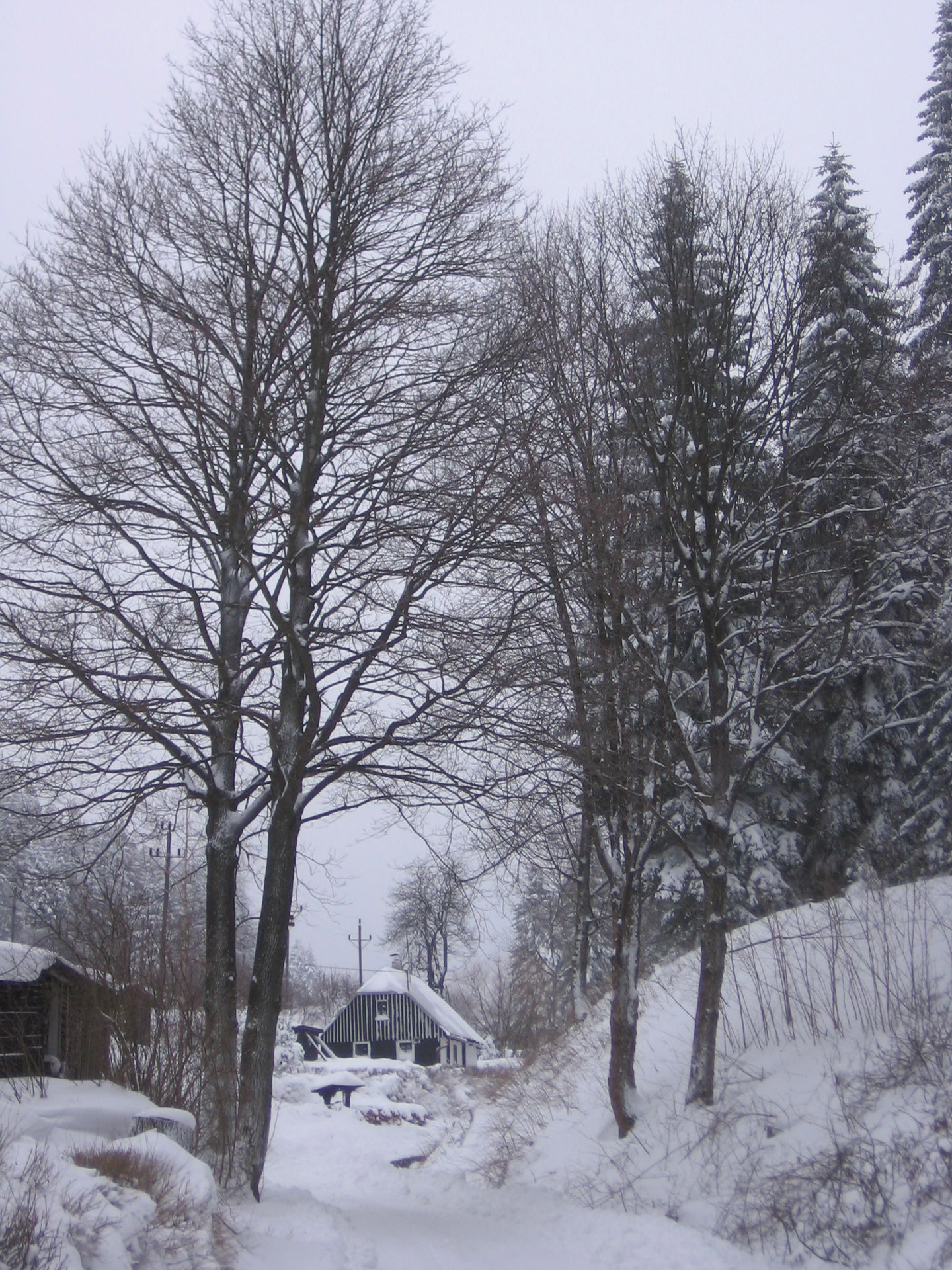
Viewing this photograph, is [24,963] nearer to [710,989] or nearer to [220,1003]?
[220,1003]

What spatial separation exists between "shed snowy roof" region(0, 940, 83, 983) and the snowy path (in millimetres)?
5833

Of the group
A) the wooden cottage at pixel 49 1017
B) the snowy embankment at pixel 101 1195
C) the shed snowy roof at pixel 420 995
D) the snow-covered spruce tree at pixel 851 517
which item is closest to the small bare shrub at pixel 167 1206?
the snowy embankment at pixel 101 1195

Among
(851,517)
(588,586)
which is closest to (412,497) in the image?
(588,586)

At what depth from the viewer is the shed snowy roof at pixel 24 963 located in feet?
48.4

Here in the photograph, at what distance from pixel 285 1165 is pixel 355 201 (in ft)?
49.8

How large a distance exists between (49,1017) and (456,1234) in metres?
10.3

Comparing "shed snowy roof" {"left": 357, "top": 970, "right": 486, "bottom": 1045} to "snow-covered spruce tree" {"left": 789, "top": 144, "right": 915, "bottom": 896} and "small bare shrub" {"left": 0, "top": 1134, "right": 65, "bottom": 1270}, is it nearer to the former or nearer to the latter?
"snow-covered spruce tree" {"left": 789, "top": 144, "right": 915, "bottom": 896}

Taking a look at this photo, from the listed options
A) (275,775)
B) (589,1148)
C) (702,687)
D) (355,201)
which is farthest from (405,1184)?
(355,201)

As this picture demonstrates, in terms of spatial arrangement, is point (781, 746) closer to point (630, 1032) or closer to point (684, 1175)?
point (630, 1032)

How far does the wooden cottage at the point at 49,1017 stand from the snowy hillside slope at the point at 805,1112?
4.61 meters

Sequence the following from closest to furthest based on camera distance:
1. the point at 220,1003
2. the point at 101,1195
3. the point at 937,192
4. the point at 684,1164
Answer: the point at 101,1195, the point at 684,1164, the point at 220,1003, the point at 937,192

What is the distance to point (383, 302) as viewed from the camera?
9625 mm

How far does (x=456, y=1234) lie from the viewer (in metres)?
8.60

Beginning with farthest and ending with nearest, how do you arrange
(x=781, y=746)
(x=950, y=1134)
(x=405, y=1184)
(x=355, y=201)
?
(x=781, y=746)
(x=405, y=1184)
(x=355, y=201)
(x=950, y=1134)
